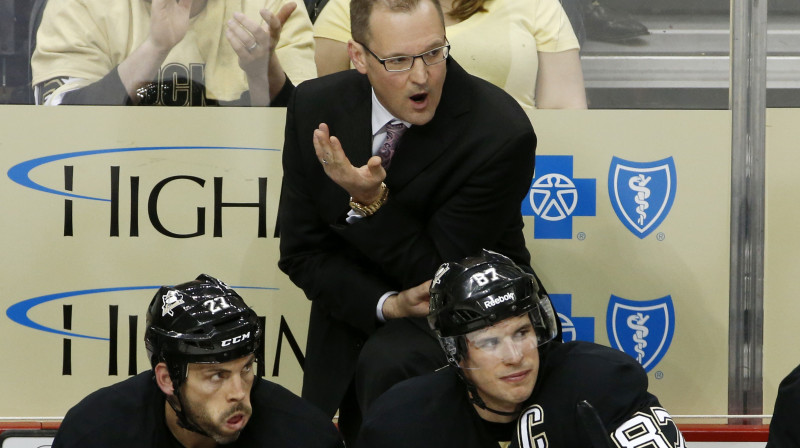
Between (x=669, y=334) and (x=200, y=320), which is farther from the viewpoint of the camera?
(x=669, y=334)

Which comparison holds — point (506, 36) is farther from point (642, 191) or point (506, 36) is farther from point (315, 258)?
point (315, 258)

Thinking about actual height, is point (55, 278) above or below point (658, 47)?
below

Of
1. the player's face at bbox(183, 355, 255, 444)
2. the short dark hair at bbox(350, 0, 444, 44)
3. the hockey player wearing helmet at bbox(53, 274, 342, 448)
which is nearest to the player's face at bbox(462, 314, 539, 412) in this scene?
the hockey player wearing helmet at bbox(53, 274, 342, 448)

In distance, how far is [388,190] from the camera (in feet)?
8.85

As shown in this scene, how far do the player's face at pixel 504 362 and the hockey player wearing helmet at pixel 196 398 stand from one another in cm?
36

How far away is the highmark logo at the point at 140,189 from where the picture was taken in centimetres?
322

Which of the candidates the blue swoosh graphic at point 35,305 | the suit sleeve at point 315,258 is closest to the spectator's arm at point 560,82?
the suit sleeve at point 315,258

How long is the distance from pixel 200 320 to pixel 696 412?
5.48 feet

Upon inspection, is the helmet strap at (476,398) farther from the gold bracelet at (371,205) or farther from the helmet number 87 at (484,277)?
the gold bracelet at (371,205)

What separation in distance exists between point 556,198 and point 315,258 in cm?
82

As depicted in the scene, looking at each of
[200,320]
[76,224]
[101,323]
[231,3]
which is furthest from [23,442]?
[231,3]

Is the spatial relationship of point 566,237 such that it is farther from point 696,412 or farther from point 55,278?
point 55,278

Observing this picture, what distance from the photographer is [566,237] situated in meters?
3.25

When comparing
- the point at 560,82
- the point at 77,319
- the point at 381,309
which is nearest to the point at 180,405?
the point at 381,309
